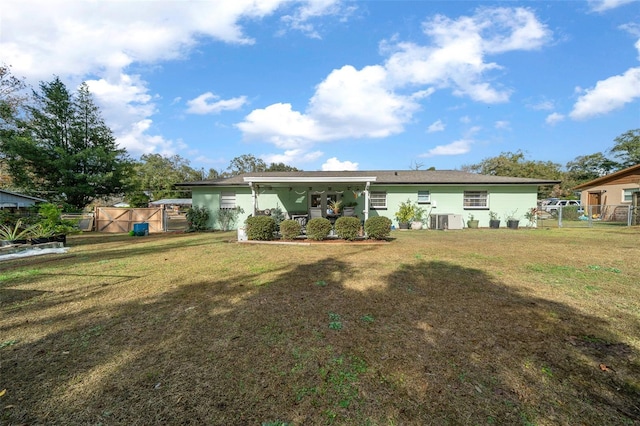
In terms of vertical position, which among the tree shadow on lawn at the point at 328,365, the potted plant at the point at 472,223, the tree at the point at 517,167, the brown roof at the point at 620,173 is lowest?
the tree shadow on lawn at the point at 328,365

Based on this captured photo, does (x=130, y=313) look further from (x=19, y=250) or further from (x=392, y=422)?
(x=19, y=250)

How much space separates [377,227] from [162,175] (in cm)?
4372

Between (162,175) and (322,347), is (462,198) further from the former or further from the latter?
(162,175)

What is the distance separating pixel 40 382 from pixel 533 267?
26.7 ft

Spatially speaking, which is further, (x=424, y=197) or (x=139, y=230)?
(x=424, y=197)

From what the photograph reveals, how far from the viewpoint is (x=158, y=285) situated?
5012 millimetres

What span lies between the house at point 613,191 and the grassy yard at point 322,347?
20.0 metres

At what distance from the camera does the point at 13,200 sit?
16.2m

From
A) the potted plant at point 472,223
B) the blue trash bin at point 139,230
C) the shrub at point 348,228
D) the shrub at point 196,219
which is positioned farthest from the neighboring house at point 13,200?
the potted plant at point 472,223

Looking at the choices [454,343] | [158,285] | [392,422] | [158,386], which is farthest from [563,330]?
[158,285]

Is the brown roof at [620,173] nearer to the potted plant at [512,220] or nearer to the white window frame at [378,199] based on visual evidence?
the potted plant at [512,220]

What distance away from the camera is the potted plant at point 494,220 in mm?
15330

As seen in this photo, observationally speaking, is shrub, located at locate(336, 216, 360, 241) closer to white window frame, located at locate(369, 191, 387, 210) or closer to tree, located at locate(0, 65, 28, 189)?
white window frame, located at locate(369, 191, 387, 210)

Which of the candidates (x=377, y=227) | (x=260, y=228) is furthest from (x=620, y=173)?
(x=260, y=228)
